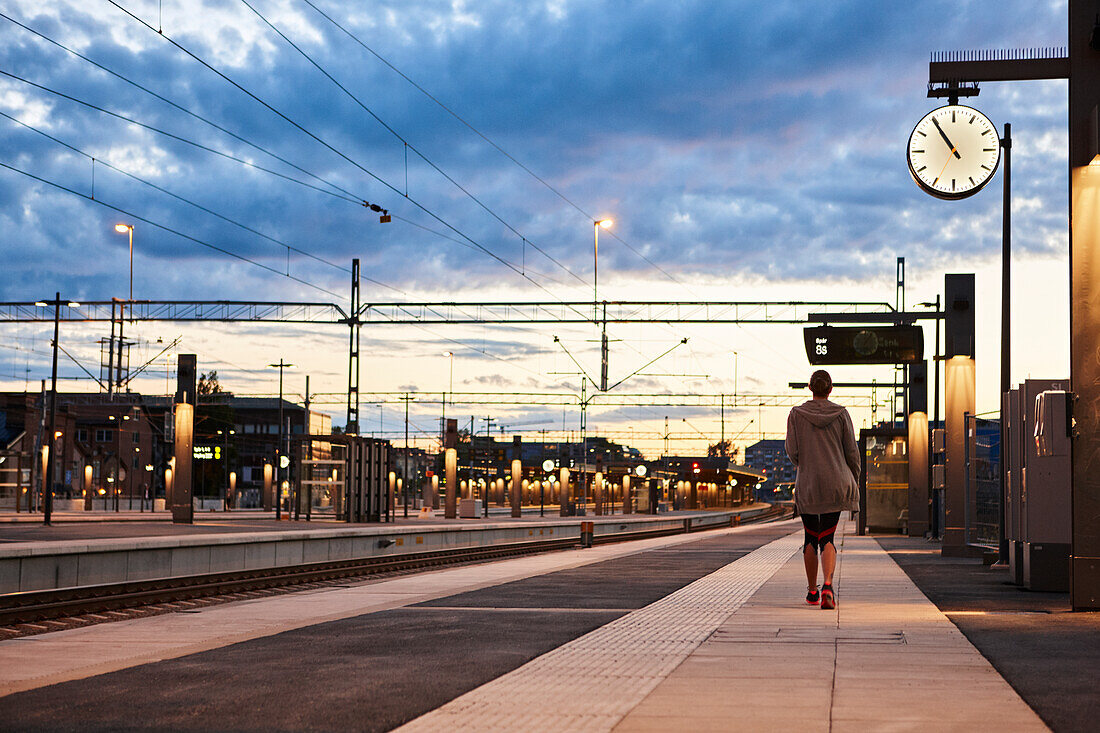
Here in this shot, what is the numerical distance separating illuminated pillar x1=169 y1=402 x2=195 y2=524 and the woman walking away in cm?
2837

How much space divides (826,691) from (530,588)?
27.9 feet

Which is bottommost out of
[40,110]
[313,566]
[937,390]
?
[313,566]

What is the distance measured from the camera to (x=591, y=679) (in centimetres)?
691

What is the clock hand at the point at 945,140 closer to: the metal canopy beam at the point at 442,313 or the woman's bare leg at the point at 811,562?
the woman's bare leg at the point at 811,562

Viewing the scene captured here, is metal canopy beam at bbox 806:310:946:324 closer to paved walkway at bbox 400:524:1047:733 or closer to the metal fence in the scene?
the metal fence

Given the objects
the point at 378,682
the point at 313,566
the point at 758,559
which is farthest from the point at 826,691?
the point at 313,566

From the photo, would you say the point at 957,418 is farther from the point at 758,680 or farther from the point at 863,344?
the point at 758,680

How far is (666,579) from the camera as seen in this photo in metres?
16.3

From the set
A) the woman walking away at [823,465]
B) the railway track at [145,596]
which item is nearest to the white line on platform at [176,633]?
the railway track at [145,596]

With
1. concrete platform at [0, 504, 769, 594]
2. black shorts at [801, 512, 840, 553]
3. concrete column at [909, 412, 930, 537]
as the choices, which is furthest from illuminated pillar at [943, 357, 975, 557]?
concrete platform at [0, 504, 769, 594]

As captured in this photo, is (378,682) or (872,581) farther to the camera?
(872,581)

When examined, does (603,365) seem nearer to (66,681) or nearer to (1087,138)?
(1087,138)

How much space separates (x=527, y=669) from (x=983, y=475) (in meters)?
16.6

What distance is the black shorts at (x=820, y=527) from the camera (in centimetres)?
1062
